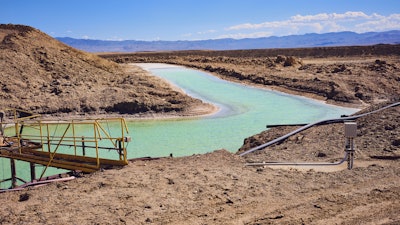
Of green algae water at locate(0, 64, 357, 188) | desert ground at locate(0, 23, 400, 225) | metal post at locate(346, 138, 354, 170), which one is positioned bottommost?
green algae water at locate(0, 64, 357, 188)

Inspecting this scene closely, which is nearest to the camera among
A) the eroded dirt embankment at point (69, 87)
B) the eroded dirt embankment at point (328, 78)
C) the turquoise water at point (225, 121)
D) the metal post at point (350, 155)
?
the metal post at point (350, 155)

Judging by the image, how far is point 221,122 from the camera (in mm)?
22828

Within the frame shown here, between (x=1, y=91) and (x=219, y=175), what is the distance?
2234 cm

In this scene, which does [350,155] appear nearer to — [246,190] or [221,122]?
[246,190]

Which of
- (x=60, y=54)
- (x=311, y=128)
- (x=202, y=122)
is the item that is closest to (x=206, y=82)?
(x=60, y=54)

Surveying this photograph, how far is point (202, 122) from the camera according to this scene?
23.3m

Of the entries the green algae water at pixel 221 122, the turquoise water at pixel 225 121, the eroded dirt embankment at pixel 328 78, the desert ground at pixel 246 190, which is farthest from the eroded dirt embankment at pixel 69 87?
the desert ground at pixel 246 190

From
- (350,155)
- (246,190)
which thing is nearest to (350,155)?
(350,155)

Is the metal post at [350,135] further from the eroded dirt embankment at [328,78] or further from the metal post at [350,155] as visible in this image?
the eroded dirt embankment at [328,78]

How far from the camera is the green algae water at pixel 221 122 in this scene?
17.2 m

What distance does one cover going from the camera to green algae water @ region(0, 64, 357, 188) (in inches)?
679

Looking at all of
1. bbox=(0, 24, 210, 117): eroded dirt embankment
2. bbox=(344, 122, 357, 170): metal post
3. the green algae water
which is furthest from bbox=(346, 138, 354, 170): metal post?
bbox=(0, 24, 210, 117): eroded dirt embankment

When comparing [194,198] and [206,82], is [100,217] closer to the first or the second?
[194,198]

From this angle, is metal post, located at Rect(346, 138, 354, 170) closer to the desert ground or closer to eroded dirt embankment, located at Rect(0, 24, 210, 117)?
the desert ground
